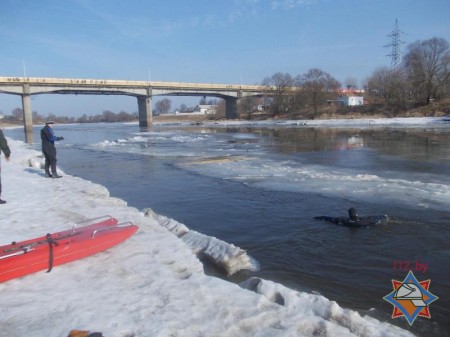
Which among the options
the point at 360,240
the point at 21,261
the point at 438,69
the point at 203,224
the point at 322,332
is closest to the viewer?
the point at 322,332

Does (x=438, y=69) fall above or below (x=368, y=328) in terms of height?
above

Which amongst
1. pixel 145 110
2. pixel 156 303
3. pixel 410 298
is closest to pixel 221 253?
pixel 156 303

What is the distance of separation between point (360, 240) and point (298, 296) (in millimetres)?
3072

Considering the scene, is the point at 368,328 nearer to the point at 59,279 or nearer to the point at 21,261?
the point at 59,279

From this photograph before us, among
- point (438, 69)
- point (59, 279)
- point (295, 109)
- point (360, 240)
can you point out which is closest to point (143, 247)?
point (59, 279)

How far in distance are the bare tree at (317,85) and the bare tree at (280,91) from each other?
299 centimetres

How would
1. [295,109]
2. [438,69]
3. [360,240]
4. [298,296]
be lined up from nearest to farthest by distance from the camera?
1. [298,296]
2. [360,240]
3. [438,69]
4. [295,109]

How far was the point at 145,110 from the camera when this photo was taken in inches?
3391

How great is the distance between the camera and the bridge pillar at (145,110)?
85.2m

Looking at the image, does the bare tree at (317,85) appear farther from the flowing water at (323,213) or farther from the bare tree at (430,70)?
the flowing water at (323,213)

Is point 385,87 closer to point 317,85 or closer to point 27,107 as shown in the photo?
point 317,85

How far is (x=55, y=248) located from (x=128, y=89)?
7964 cm

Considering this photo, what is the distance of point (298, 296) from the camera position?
14.9 ft

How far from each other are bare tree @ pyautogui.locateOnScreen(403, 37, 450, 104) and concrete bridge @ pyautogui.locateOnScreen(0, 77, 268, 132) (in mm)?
35438
